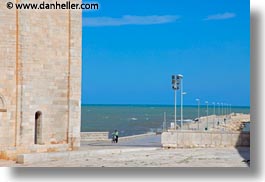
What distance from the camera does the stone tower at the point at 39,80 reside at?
1628cm

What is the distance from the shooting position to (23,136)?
16.6m

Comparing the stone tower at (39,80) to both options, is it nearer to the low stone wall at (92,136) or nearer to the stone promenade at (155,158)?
the stone promenade at (155,158)

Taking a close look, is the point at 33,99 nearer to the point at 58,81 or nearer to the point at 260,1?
the point at 58,81

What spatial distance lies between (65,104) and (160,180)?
642cm

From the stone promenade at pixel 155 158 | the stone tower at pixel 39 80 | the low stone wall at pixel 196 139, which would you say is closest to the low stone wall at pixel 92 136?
the low stone wall at pixel 196 139

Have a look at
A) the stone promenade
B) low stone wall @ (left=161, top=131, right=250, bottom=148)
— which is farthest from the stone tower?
low stone wall @ (left=161, top=131, right=250, bottom=148)

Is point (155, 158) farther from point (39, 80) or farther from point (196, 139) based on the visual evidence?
point (39, 80)

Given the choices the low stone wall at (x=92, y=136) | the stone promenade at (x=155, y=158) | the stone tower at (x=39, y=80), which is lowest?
the stone promenade at (x=155, y=158)

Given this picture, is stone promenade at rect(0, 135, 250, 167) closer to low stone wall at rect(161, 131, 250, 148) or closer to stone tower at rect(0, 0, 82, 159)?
low stone wall at rect(161, 131, 250, 148)

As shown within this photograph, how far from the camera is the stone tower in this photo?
53.4ft

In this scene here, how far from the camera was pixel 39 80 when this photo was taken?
1703 cm

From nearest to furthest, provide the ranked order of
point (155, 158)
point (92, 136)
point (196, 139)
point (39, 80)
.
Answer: point (155, 158), point (39, 80), point (196, 139), point (92, 136)

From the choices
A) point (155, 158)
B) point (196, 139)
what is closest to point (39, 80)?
point (155, 158)

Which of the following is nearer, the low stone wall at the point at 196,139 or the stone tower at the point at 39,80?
the stone tower at the point at 39,80
